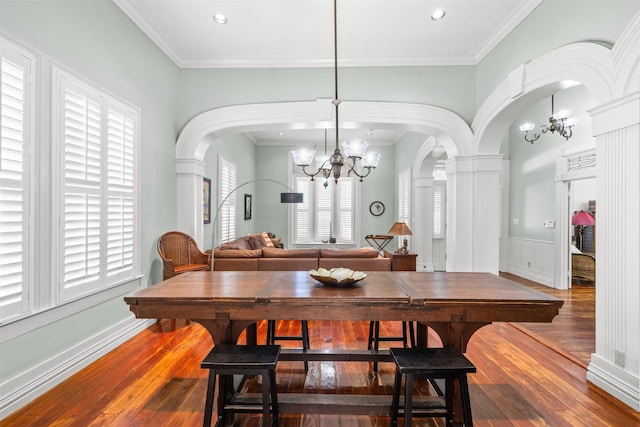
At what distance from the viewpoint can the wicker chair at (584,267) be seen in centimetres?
575

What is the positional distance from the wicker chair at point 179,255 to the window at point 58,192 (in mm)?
417

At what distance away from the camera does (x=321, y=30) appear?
3559mm

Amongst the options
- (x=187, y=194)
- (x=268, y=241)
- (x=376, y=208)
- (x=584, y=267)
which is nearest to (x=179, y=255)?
(x=187, y=194)

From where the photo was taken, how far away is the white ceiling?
3178 millimetres

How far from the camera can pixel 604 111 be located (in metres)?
2.36

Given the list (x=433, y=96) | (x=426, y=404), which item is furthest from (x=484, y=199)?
(x=426, y=404)

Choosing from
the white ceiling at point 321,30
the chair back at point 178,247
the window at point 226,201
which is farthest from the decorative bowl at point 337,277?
the window at point 226,201

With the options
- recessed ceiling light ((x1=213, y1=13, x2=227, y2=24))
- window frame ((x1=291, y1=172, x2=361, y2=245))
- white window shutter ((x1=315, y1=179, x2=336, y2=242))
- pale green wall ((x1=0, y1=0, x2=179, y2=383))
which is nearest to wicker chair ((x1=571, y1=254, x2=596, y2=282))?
window frame ((x1=291, y1=172, x2=361, y2=245))

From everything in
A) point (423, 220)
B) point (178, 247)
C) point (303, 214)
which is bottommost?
point (178, 247)

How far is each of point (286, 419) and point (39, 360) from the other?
1.84m

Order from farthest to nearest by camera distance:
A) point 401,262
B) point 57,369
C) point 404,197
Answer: point 404,197, point 401,262, point 57,369

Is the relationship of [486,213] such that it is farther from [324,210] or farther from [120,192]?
[324,210]

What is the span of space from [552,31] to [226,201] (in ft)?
17.7

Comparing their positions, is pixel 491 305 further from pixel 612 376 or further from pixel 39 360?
pixel 39 360
